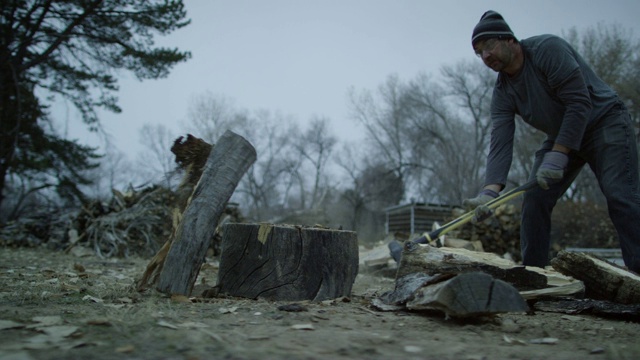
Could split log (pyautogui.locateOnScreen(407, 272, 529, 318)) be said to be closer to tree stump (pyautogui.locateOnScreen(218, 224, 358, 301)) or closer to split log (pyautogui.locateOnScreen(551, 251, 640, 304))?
tree stump (pyautogui.locateOnScreen(218, 224, 358, 301))

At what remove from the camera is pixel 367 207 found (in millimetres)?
31312

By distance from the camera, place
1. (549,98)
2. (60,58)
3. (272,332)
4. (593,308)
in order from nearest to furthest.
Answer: (272,332)
(593,308)
(549,98)
(60,58)

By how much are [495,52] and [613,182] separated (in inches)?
45.8

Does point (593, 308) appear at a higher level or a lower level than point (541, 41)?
lower

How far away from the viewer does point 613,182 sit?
2.96 metres

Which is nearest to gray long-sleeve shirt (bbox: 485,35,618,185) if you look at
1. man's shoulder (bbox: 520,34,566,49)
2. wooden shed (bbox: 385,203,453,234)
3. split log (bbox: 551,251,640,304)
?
man's shoulder (bbox: 520,34,566,49)

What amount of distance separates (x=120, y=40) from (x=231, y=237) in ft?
32.3

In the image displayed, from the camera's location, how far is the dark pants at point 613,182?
2.91 metres

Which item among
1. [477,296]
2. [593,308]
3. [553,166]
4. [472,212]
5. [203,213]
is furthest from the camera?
[472,212]

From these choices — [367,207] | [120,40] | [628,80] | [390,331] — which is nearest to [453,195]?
[367,207]

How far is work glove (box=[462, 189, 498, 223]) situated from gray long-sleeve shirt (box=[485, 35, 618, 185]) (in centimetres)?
10

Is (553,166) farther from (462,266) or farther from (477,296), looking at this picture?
(477,296)

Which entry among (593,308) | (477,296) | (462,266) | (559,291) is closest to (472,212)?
(462,266)

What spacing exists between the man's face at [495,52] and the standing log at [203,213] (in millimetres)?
1777
